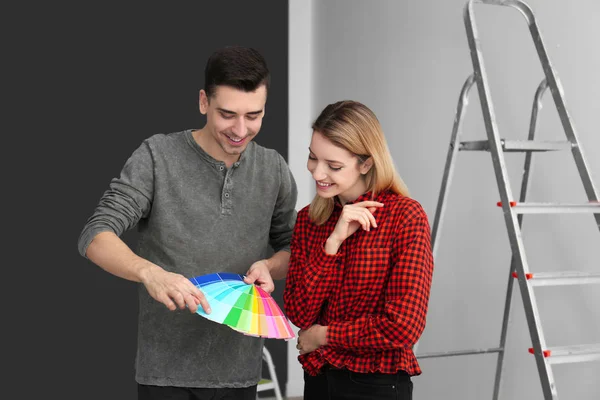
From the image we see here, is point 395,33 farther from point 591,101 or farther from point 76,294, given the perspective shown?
point 76,294

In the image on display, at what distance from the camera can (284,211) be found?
235 cm

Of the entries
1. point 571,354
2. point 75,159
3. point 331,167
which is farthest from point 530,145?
point 75,159

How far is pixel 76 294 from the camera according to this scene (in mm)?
4234

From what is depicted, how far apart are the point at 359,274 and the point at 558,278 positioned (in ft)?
3.37

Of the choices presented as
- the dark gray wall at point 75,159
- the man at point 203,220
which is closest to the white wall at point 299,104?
the dark gray wall at point 75,159

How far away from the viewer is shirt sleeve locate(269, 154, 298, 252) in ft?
7.66

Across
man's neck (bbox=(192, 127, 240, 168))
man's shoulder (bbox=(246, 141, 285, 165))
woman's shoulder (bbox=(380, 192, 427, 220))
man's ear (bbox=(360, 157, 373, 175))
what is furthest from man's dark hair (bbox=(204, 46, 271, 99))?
woman's shoulder (bbox=(380, 192, 427, 220))

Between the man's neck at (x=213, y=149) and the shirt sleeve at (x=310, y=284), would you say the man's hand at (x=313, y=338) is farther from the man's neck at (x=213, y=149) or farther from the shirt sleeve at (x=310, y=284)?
the man's neck at (x=213, y=149)

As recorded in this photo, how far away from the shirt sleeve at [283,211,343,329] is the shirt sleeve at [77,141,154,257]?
44 centimetres

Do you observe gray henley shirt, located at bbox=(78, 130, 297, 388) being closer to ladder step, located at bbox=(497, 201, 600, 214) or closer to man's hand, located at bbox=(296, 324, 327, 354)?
man's hand, located at bbox=(296, 324, 327, 354)

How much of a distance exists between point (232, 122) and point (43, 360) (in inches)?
102

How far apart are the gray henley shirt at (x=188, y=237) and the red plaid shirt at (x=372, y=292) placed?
22 cm

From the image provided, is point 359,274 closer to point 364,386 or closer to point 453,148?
point 364,386

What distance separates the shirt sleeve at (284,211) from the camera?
2.33m
